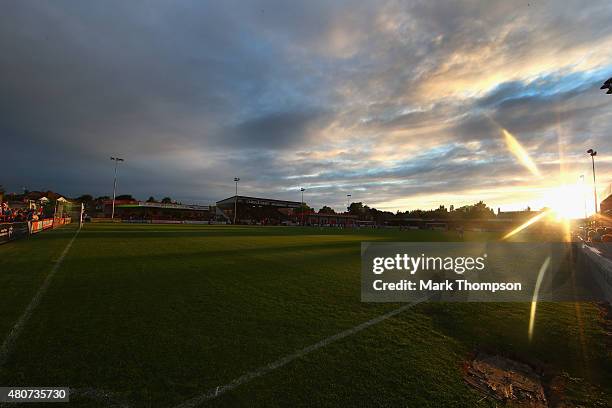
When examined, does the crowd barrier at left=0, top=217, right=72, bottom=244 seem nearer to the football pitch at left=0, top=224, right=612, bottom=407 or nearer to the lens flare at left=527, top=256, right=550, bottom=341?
the football pitch at left=0, top=224, right=612, bottom=407

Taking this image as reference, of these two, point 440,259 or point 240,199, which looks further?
point 240,199

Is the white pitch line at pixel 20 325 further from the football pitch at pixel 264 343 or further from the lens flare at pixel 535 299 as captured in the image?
the lens flare at pixel 535 299

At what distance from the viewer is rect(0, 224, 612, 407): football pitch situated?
121 inches

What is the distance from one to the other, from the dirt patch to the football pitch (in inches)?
8.3

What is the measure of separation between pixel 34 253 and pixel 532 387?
15.9 metres

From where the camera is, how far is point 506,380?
3.49 meters

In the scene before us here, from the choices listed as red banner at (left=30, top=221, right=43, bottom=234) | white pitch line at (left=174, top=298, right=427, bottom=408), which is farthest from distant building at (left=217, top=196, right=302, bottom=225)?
white pitch line at (left=174, top=298, right=427, bottom=408)

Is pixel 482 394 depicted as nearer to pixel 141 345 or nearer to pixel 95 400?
pixel 95 400

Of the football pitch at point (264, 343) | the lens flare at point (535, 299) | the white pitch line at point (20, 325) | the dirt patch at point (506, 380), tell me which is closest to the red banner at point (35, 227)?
the football pitch at point (264, 343)

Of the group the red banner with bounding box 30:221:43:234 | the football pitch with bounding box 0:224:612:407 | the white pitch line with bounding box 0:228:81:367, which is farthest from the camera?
the red banner with bounding box 30:221:43:234

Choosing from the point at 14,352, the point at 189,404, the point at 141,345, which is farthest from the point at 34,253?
the point at 189,404

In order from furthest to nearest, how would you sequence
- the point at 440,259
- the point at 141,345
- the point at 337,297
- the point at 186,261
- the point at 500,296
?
the point at 440,259, the point at 186,261, the point at 500,296, the point at 337,297, the point at 141,345

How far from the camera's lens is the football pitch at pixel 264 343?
3.06 metres

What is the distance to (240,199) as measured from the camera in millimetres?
89375
